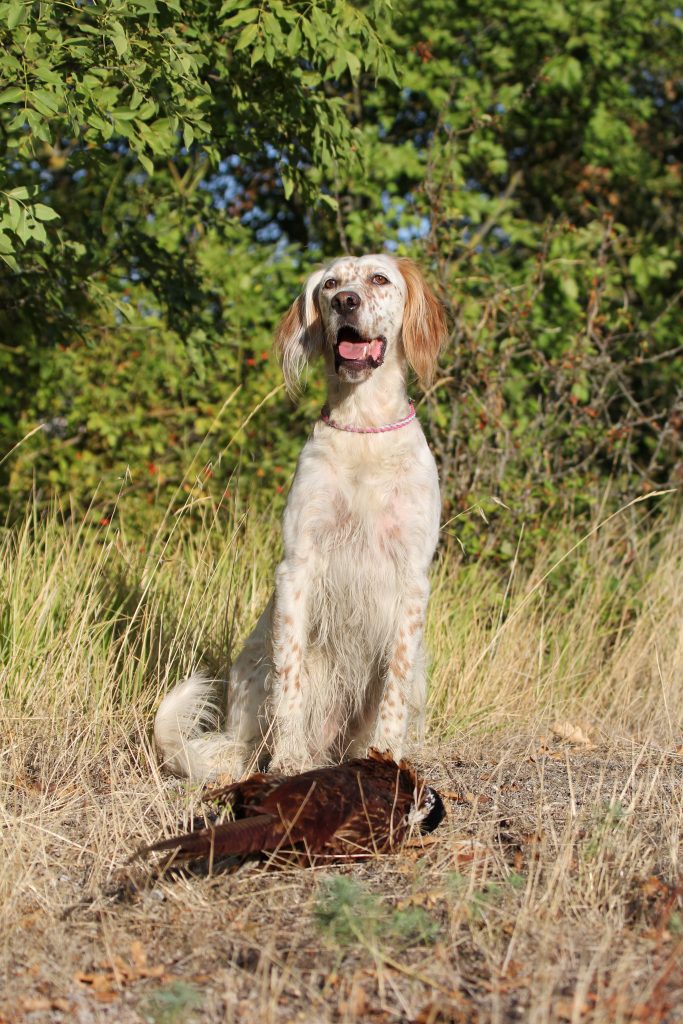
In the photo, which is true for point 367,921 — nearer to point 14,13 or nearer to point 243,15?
point 14,13

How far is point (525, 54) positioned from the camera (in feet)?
24.7

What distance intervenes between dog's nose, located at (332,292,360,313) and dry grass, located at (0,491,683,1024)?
1.16 m

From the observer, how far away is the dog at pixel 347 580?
3426 mm

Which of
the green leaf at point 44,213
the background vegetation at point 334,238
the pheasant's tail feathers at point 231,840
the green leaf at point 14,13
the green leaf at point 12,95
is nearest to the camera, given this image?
the pheasant's tail feathers at point 231,840

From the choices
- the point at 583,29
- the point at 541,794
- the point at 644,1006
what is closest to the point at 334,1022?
the point at 644,1006

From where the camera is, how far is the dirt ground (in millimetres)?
1974

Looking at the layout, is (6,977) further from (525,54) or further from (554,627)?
(525,54)

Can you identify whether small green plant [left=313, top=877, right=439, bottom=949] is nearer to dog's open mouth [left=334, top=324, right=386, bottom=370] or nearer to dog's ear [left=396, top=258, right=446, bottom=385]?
dog's open mouth [left=334, top=324, right=386, bottom=370]


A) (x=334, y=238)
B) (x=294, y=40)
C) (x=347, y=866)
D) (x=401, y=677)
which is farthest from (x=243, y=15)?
(x=334, y=238)

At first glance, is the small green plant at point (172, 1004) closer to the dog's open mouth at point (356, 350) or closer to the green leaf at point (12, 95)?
the dog's open mouth at point (356, 350)

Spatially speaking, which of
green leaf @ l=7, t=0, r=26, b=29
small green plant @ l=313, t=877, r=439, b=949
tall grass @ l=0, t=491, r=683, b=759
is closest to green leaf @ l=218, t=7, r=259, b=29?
green leaf @ l=7, t=0, r=26, b=29

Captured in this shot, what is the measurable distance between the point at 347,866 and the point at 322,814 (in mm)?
156

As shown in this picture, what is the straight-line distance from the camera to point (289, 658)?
346 centimetres

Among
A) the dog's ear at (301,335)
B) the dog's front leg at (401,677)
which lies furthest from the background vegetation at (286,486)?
the dog's ear at (301,335)
